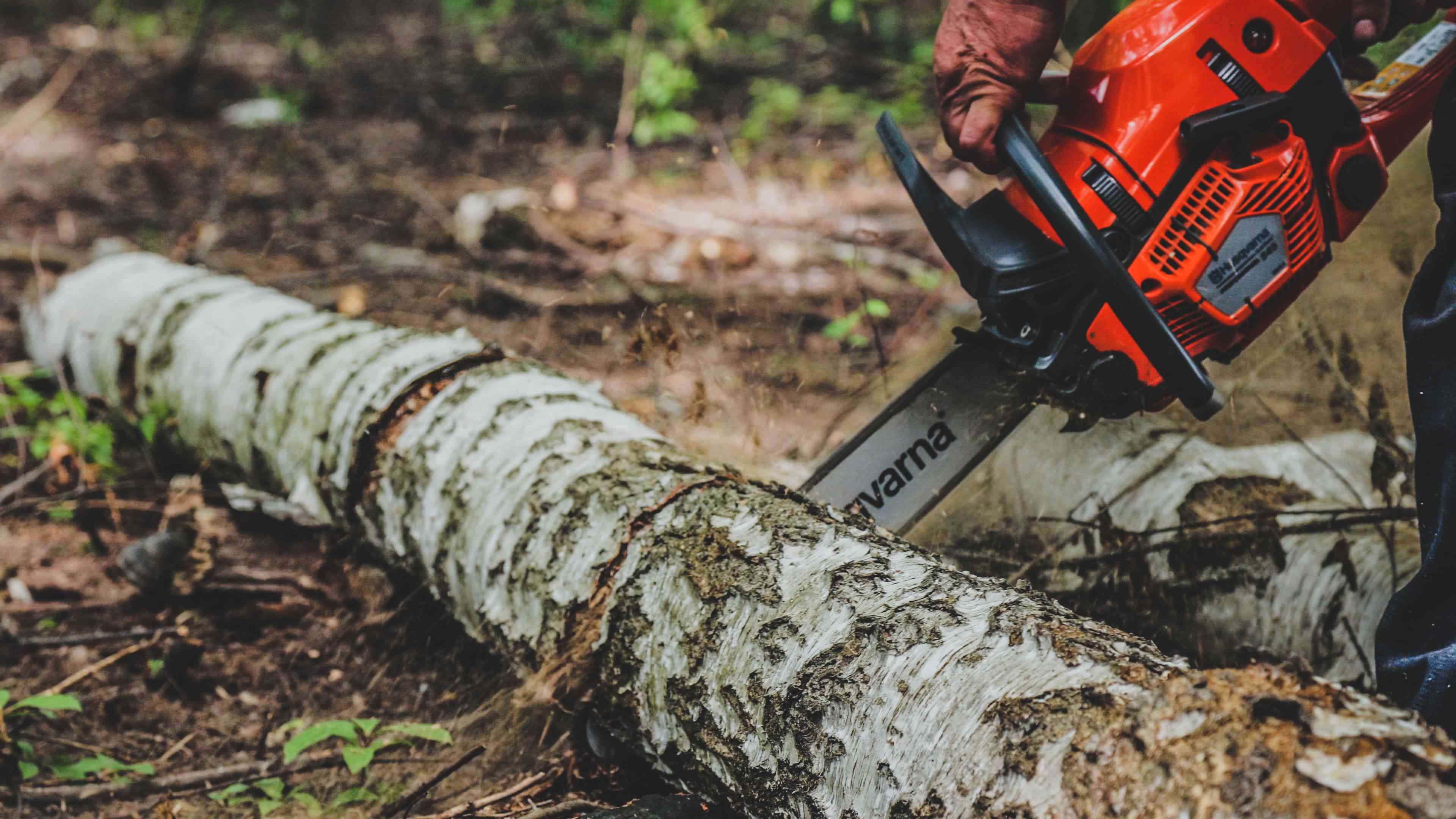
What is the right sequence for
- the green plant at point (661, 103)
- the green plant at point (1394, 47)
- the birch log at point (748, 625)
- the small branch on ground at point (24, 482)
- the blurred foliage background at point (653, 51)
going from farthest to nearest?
the blurred foliage background at point (653, 51) → the green plant at point (661, 103) → the small branch on ground at point (24, 482) → the green plant at point (1394, 47) → the birch log at point (748, 625)

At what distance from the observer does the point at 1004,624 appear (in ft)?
4.05

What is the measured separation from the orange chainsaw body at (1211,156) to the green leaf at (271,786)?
173 cm

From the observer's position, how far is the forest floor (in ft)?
6.80

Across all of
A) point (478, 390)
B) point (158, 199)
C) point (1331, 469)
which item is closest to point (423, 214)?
point (158, 199)

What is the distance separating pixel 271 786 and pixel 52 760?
454 mm

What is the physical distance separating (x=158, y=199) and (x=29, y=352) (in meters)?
1.87

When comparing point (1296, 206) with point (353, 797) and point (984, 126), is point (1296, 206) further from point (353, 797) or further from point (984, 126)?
point (353, 797)

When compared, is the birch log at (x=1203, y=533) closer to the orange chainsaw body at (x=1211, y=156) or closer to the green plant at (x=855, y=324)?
the orange chainsaw body at (x=1211, y=156)

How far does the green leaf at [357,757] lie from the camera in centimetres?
160

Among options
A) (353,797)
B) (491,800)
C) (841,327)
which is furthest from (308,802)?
(841,327)

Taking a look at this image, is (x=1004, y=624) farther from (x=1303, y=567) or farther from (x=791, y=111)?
(x=791, y=111)

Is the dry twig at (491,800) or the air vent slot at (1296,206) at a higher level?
the air vent slot at (1296,206)

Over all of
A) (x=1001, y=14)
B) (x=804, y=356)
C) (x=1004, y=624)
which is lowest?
(x=804, y=356)

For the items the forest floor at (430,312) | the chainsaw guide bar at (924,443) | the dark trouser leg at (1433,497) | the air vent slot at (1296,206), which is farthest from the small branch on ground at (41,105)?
the dark trouser leg at (1433,497)
